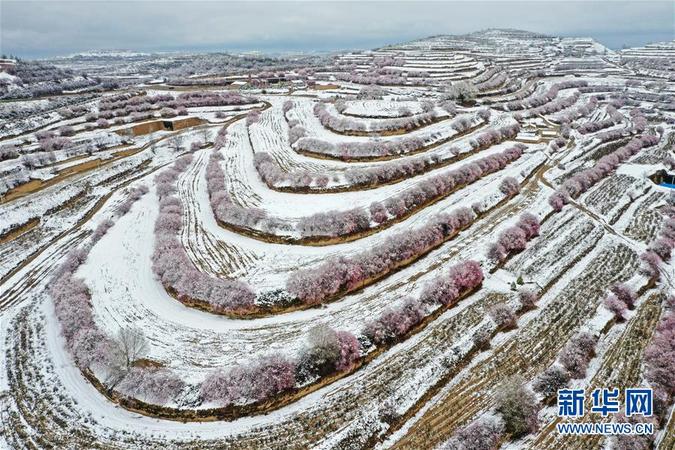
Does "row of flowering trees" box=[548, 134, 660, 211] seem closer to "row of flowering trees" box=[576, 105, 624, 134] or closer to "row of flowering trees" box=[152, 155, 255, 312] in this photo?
"row of flowering trees" box=[576, 105, 624, 134]

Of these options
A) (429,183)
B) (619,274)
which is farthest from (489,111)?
(619,274)

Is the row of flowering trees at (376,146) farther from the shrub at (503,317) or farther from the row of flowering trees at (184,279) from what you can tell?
the shrub at (503,317)

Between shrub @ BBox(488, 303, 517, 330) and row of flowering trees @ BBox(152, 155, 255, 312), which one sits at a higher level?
row of flowering trees @ BBox(152, 155, 255, 312)

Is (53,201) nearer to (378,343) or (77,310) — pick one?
(77,310)

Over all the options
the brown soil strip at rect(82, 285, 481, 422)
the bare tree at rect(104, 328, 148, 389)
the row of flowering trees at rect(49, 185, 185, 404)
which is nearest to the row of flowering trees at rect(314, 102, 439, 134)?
the row of flowering trees at rect(49, 185, 185, 404)

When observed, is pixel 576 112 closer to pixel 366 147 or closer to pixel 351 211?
pixel 366 147

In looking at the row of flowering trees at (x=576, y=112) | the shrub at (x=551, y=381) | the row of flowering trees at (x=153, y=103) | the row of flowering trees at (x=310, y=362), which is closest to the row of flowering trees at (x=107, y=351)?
the row of flowering trees at (x=310, y=362)
